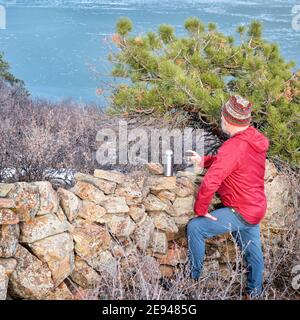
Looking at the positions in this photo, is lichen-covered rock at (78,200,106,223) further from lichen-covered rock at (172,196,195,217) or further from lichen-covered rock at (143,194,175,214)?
lichen-covered rock at (172,196,195,217)

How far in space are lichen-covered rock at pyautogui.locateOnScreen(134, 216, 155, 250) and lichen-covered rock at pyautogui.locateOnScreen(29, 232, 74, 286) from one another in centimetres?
71

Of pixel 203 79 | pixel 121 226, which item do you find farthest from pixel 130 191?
pixel 203 79

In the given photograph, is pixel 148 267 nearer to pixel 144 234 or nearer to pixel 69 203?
pixel 144 234

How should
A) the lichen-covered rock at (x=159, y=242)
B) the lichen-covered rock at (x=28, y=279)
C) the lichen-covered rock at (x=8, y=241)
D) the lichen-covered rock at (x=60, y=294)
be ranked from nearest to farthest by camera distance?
the lichen-covered rock at (x=8, y=241) < the lichen-covered rock at (x=28, y=279) < the lichen-covered rock at (x=60, y=294) < the lichen-covered rock at (x=159, y=242)

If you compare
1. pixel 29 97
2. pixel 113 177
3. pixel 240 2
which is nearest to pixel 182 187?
pixel 113 177

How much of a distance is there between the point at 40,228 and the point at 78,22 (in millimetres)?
32072

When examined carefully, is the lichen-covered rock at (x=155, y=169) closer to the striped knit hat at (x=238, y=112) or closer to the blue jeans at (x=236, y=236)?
the blue jeans at (x=236, y=236)

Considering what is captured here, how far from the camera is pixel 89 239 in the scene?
4301 millimetres

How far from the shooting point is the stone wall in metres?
3.91

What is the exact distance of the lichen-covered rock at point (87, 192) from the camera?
177 inches

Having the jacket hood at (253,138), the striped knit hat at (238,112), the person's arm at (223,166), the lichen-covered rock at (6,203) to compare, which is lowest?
the lichen-covered rock at (6,203)

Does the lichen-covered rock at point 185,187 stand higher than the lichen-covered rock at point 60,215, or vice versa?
the lichen-covered rock at point 60,215

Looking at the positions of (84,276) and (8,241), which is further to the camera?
(84,276)

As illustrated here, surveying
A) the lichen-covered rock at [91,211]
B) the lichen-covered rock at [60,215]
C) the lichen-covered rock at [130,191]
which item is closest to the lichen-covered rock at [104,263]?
the lichen-covered rock at [91,211]
